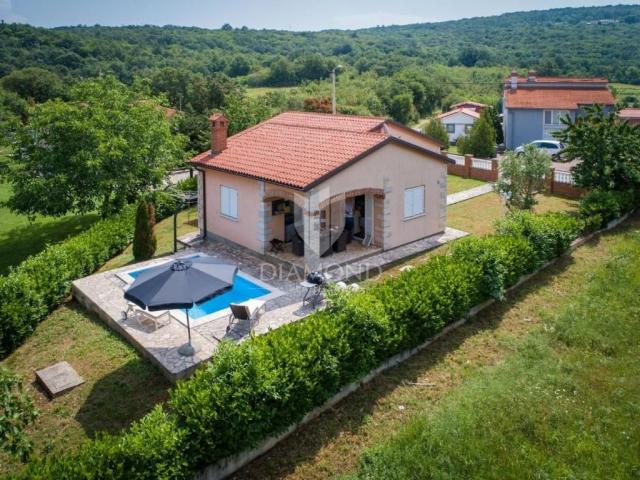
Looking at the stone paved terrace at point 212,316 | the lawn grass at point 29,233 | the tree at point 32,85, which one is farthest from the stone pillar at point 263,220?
the tree at point 32,85

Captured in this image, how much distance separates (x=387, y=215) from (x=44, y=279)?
1166 centimetres

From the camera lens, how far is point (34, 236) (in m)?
28.1

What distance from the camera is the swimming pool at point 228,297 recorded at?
14.6 meters

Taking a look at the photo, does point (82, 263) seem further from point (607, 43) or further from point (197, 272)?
point (607, 43)

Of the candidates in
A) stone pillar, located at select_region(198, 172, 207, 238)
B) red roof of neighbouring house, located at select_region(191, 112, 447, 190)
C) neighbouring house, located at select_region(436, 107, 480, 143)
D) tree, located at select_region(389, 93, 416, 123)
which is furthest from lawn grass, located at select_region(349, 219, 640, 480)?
tree, located at select_region(389, 93, 416, 123)

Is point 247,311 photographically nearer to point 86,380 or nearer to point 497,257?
point 86,380

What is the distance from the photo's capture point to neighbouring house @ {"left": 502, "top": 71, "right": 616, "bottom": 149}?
46.8 meters

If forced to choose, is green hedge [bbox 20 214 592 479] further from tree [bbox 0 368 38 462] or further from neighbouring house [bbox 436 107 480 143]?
neighbouring house [bbox 436 107 480 143]

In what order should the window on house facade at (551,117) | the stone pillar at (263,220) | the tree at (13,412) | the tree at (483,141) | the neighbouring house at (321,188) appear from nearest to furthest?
Answer: the tree at (13,412)
the neighbouring house at (321,188)
the stone pillar at (263,220)
the tree at (483,141)
the window on house facade at (551,117)

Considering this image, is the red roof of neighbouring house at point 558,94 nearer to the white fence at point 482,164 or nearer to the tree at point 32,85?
the white fence at point 482,164

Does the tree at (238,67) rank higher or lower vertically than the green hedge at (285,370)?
higher

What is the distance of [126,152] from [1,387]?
20.0 metres

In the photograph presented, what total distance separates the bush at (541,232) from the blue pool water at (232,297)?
8.01m

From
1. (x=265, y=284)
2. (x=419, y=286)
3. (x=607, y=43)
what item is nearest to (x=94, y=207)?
(x=265, y=284)
